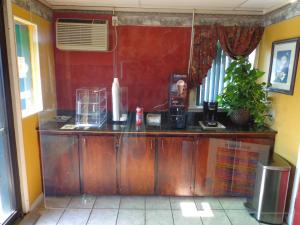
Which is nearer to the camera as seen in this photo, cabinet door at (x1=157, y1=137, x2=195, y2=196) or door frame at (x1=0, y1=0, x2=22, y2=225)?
door frame at (x1=0, y1=0, x2=22, y2=225)

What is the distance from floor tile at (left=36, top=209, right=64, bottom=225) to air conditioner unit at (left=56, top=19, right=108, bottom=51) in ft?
5.62

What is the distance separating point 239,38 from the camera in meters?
2.55

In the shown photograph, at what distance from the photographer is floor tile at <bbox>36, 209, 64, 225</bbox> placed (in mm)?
2064

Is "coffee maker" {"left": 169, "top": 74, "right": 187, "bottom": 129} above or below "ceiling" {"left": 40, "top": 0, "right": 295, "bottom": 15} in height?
below

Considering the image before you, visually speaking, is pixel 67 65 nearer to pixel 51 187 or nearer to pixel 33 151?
pixel 33 151

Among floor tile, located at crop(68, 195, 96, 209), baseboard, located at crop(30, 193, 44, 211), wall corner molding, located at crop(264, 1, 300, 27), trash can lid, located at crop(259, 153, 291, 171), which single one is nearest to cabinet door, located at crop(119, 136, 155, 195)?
floor tile, located at crop(68, 195, 96, 209)

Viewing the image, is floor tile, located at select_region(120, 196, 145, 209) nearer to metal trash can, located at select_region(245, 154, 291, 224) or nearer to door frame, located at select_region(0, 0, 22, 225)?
door frame, located at select_region(0, 0, 22, 225)

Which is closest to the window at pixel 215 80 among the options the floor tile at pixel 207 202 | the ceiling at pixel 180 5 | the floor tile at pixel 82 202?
the ceiling at pixel 180 5

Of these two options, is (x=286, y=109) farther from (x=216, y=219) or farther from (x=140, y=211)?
(x=140, y=211)

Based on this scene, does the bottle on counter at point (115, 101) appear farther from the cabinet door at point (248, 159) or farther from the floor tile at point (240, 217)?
the floor tile at point (240, 217)

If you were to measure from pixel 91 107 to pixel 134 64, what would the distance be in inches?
28.1

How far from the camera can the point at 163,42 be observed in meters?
2.64

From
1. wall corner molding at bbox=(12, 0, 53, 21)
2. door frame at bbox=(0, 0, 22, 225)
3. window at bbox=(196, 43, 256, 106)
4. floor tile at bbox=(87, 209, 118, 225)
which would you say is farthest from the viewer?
window at bbox=(196, 43, 256, 106)

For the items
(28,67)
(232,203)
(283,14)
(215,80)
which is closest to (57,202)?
(28,67)
